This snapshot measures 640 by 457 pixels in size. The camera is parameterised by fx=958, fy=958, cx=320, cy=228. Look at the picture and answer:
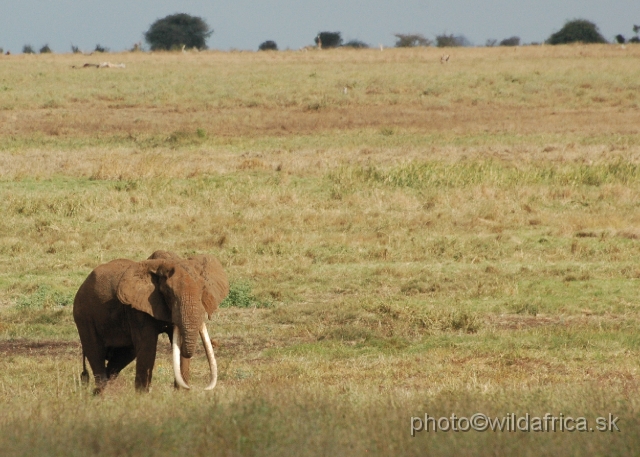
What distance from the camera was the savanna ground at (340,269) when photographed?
569cm

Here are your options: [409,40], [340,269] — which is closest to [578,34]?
[409,40]

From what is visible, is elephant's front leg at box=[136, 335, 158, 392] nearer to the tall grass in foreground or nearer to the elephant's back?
the tall grass in foreground

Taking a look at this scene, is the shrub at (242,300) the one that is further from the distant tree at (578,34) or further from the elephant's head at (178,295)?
the distant tree at (578,34)

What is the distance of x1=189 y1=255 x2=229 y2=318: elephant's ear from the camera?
23.7ft

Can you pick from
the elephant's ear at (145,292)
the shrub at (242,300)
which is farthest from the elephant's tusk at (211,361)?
the shrub at (242,300)

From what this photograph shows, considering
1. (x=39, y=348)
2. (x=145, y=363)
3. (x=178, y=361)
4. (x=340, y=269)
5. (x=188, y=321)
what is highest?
(x=188, y=321)

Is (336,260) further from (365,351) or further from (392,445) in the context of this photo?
(392,445)

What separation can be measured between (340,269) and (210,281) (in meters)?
6.35

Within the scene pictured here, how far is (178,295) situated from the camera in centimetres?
695

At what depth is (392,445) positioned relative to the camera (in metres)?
5.18

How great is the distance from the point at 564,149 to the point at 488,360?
17042 mm

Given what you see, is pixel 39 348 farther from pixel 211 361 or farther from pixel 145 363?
pixel 211 361

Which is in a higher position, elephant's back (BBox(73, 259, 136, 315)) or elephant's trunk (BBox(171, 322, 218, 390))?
elephant's back (BBox(73, 259, 136, 315))

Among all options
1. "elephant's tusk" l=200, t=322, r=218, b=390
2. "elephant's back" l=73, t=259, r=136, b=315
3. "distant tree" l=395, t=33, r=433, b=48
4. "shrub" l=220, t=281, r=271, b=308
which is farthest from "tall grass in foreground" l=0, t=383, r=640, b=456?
"distant tree" l=395, t=33, r=433, b=48
